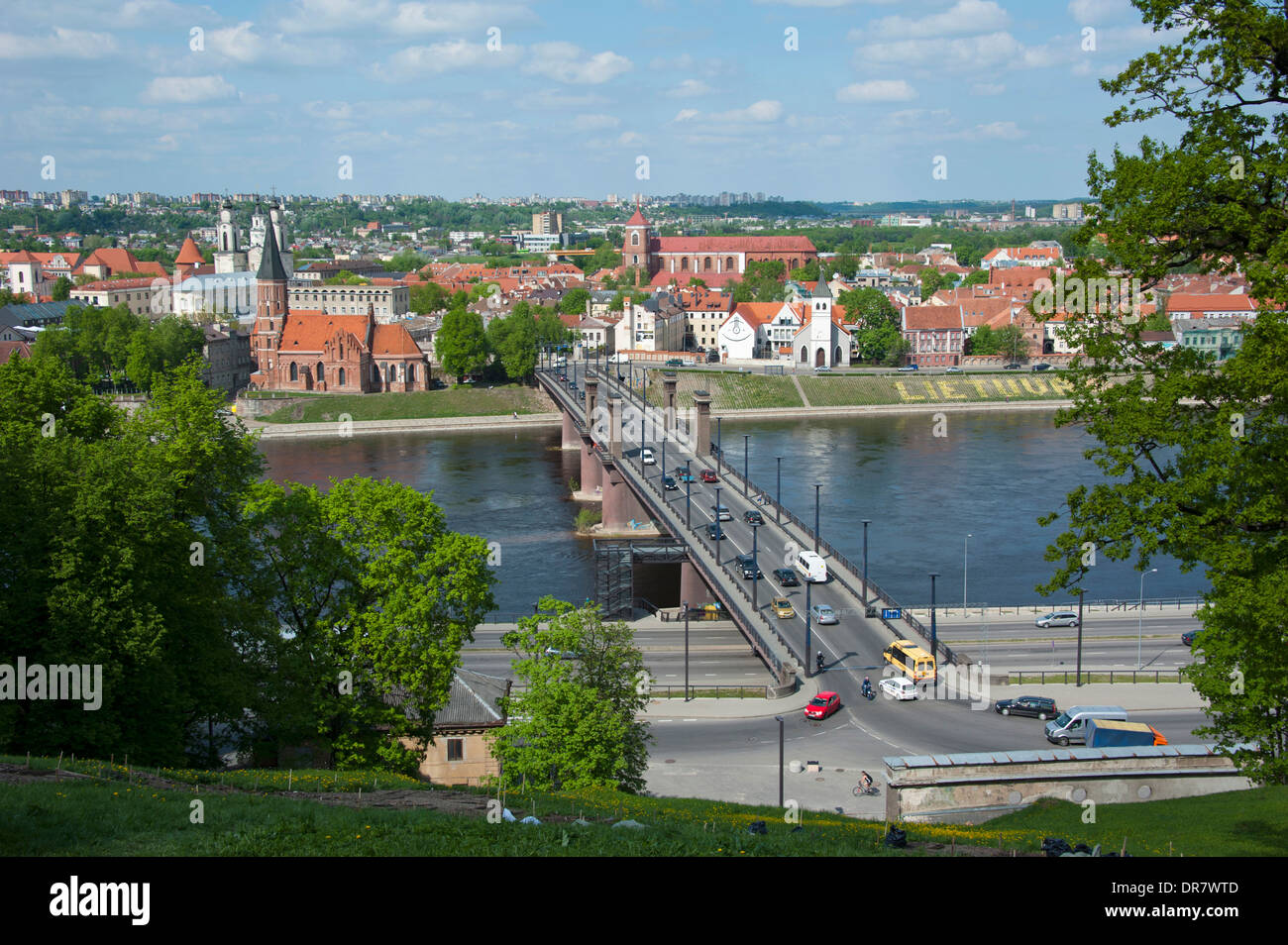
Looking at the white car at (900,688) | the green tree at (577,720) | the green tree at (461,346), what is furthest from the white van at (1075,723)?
the green tree at (461,346)

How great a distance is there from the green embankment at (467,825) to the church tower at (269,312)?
69132mm

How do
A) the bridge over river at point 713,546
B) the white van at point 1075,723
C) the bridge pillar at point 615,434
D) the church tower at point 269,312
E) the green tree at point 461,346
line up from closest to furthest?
the white van at point 1075,723
the bridge over river at point 713,546
the bridge pillar at point 615,434
the church tower at point 269,312
the green tree at point 461,346

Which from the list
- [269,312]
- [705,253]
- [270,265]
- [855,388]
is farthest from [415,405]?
[705,253]

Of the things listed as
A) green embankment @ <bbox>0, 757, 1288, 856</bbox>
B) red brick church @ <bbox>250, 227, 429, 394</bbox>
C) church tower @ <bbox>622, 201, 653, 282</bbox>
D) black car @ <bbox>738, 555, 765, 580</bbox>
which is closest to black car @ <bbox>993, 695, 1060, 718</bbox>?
black car @ <bbox>738, 555, 765, 580</bbox>

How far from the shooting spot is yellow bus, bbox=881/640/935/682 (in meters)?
26.1

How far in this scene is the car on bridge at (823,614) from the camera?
96.8 ft

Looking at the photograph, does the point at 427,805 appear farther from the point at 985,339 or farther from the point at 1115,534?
the point at 985,339

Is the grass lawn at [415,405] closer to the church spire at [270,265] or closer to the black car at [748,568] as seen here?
the church spire at [270,265]

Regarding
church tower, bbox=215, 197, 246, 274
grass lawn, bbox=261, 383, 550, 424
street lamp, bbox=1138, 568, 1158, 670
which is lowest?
street lamp, bbox=1138, 568, 1158, 670

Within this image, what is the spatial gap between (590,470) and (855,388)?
31379mm

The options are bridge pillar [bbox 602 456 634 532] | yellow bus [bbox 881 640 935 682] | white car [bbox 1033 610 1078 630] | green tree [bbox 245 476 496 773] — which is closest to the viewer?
green tree [bbox 245 476 496 773]

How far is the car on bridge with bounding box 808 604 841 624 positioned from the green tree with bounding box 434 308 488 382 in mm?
54392

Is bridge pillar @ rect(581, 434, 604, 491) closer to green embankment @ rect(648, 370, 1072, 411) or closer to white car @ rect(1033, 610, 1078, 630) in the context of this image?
green embankment @ rect(648, 370, 1072, 411)
